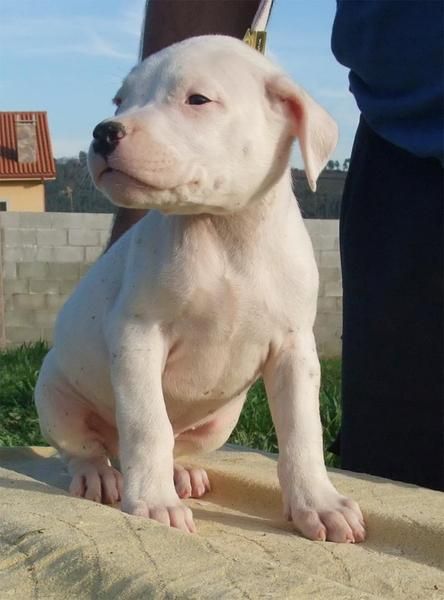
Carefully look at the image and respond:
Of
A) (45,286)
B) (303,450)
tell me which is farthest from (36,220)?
(303,450)

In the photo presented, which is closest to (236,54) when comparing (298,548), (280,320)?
(280,320)

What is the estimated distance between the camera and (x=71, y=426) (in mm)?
2691

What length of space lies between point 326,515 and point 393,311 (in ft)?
3.02

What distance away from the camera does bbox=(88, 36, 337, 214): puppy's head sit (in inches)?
78.1

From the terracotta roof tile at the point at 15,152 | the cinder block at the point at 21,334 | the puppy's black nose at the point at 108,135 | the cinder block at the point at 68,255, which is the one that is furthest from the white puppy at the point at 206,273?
the terracotta roof tile at the point at 15,152

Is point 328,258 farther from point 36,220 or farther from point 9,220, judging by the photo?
point 9,220

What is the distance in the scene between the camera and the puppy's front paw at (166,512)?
2.05 metres

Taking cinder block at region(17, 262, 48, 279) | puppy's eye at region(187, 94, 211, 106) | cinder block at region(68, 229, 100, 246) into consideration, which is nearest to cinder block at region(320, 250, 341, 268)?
cinder block at region(68, 229, 100, 246)

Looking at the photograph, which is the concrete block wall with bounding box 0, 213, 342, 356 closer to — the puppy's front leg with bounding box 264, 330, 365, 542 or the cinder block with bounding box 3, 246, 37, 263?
the cinder block with bounding box 3, 246, 37, 263

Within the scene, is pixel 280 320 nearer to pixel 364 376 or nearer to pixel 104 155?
pixel 104 155

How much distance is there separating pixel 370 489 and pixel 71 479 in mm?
750

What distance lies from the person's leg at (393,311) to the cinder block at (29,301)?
7470 mm

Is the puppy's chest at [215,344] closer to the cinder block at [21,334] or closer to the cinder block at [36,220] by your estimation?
the cinder block at [21,334]

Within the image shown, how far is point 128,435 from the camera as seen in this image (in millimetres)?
2170
